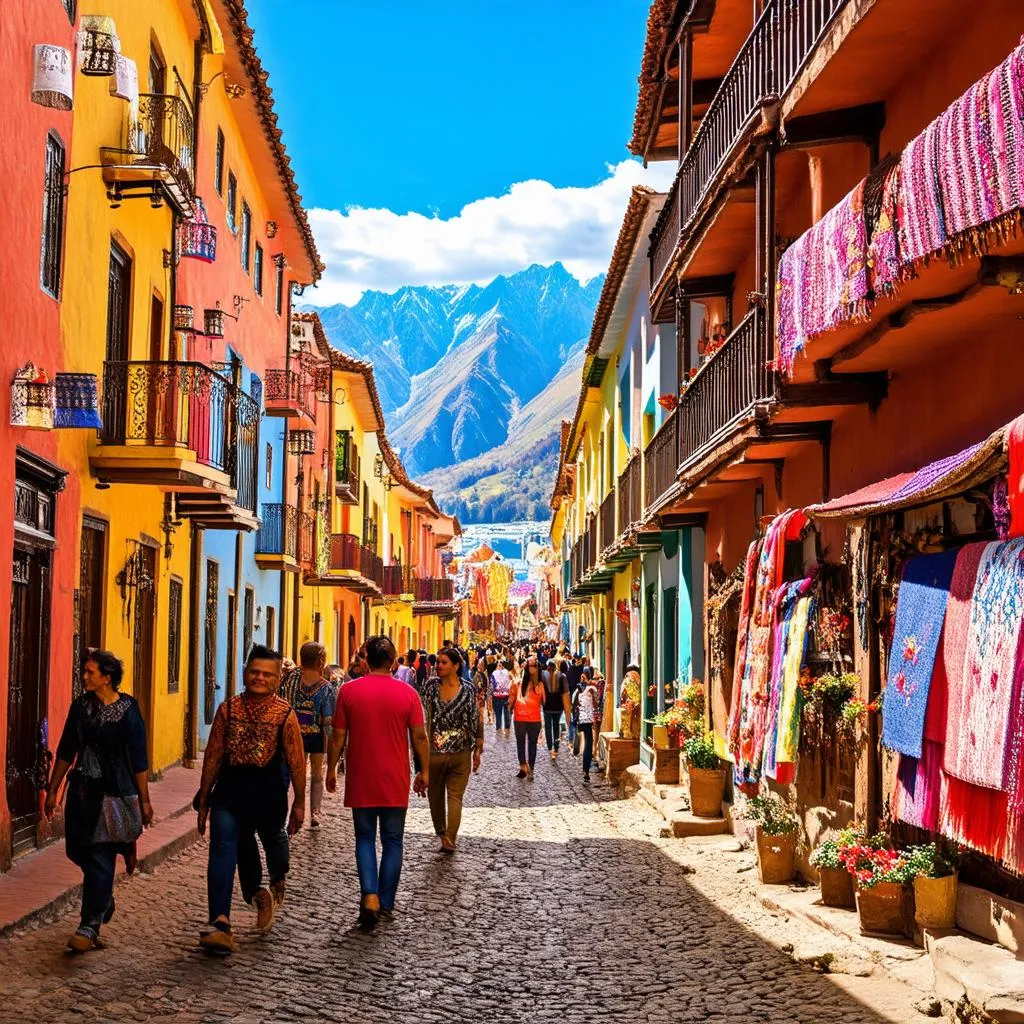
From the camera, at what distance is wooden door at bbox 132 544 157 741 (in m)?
17.3

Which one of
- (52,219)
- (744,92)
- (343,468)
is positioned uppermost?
(744,92)

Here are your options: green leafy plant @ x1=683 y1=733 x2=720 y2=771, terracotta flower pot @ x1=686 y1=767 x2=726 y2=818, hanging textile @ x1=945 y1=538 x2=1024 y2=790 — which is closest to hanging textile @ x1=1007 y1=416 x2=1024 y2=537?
hanging textile @ x1=945 y1=538 x2=1024 y2=790

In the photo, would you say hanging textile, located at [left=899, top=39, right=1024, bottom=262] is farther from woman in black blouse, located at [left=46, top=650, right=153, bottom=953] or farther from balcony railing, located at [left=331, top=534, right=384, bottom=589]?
balcony railing, located at [left=331, top=534, right=384, bottom=589]

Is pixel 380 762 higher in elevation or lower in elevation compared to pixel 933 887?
higher

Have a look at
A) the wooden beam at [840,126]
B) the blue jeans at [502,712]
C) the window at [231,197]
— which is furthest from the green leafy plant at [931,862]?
the blue jeans at [502,712]

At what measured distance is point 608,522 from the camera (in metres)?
29.1

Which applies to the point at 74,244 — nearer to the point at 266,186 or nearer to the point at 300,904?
the point at 300,904

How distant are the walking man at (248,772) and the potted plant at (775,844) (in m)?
4.30

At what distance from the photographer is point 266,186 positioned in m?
25.1

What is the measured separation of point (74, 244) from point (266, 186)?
12151 mm

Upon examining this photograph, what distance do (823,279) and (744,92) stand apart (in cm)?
442

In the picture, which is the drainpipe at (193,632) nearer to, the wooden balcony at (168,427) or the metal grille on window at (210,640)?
the metal grille on window at (210,640)

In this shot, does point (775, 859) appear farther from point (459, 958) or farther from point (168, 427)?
point (168, 427)

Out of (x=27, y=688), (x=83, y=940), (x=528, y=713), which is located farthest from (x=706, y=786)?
(x=83, y=940)
